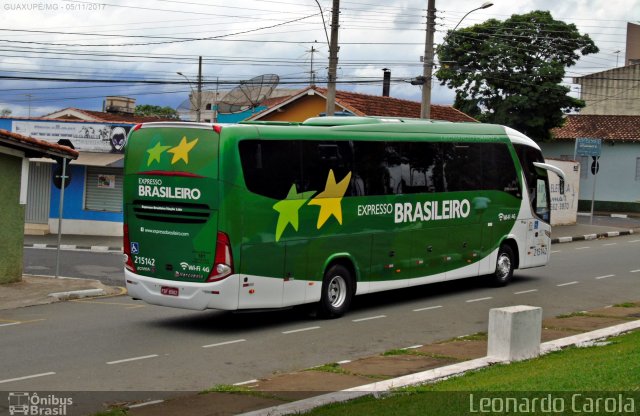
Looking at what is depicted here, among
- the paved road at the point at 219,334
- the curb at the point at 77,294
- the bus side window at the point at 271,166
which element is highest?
the bus side window at the point at 271,166

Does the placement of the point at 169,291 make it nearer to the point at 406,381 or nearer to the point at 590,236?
the point at 406,381

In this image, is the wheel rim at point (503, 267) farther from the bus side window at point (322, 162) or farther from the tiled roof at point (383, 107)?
the tiled roof at point (383, 107)

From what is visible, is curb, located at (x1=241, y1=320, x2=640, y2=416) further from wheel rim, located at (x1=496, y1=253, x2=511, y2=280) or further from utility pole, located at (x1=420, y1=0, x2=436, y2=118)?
utility pole, located at (x1=420, y1=0, x2=436, y2=118)

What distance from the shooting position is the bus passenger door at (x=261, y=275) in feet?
45.9

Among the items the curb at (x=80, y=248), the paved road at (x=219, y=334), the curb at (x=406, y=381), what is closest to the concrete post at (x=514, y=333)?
the curb at (x=406, y=381)

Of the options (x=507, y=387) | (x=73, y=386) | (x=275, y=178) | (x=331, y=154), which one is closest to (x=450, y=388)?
(x=507, y=387)

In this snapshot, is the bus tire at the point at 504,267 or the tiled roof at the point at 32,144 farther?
the bus tire at the point at 504,267

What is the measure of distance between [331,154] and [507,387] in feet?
24.0

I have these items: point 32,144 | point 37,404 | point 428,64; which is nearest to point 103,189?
point 428,64

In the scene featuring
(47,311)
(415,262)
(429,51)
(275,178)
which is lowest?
(47,311)

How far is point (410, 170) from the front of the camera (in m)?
17.3

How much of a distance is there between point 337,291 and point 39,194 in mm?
23647

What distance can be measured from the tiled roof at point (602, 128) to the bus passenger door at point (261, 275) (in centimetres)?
4190

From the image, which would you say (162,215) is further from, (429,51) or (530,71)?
(530,71)
